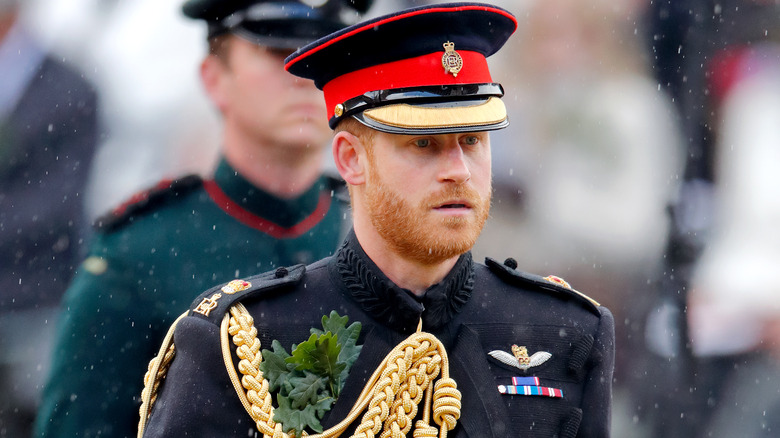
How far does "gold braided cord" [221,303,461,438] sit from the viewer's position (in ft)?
8.88

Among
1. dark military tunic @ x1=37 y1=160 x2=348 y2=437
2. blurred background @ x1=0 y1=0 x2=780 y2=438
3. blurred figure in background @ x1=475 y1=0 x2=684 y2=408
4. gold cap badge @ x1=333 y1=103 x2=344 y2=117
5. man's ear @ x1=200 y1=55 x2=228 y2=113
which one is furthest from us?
blurred figure in background @ x1=475 y1=0 x2=684 y2=408

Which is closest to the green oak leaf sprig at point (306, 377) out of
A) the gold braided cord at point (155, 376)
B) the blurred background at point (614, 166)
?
the gold braided cord at point (155, 376)

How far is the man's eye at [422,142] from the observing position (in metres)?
2.77

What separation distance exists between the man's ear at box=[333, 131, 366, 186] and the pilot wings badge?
0.60 metres

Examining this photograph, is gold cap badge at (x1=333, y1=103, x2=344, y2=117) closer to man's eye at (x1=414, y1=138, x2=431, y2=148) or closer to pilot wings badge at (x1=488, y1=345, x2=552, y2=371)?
man's eye at (x1=414, y1=138, x2=431, y2=148)

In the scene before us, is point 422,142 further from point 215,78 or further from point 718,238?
point 718,238

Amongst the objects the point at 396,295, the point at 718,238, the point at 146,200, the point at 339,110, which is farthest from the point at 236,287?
the point at 718,238

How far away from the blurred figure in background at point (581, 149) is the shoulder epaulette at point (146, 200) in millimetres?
2038

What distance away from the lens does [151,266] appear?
155 inches

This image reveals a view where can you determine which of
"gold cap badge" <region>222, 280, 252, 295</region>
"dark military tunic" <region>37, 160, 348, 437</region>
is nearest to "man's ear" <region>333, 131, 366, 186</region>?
"gold cap badge" <region>222, 280, 252, 295</region>

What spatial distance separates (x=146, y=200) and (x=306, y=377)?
1.63m

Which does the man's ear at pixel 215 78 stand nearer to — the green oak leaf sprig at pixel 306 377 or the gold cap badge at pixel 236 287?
the gold cap badge at pixel 236 287

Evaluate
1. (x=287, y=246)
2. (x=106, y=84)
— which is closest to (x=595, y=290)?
(x=287, y=246)

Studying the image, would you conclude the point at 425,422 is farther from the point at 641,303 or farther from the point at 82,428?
the point at 641,303
